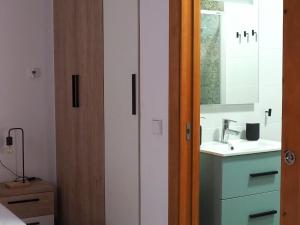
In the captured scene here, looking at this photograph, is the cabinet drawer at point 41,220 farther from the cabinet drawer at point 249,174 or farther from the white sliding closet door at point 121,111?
the cabinet drawer at point 249,174

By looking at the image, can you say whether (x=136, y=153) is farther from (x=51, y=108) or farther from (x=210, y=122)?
(x=51, y=108)

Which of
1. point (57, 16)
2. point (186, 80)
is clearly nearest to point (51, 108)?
point (57, 16)

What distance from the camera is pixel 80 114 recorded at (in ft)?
12.3

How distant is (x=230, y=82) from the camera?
3.79 metres

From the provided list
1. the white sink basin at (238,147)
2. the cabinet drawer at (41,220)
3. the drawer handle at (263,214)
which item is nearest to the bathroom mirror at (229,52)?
the white sink basin at (238,147)

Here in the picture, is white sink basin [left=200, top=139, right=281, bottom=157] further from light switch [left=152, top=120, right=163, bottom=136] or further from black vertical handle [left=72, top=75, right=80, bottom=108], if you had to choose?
black vertical handle [left=72, top=75, right=80, bottom=108]

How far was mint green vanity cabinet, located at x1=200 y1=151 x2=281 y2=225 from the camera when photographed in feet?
10.6

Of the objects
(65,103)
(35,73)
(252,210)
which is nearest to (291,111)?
(252,210)

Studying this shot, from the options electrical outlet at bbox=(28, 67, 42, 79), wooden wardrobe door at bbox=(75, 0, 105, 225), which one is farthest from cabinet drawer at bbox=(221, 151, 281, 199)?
electrical outlet at bbox=(28, 67, 42, 79)

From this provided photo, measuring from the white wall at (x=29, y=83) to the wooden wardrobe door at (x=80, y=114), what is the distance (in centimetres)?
12

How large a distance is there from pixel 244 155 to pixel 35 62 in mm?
1971

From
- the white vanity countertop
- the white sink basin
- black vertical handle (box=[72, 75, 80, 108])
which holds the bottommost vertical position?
the white vanity countertop

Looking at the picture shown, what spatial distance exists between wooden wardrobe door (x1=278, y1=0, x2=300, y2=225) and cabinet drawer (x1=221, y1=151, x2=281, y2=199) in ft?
4.13

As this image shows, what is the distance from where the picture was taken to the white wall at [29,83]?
4078 millimetres
